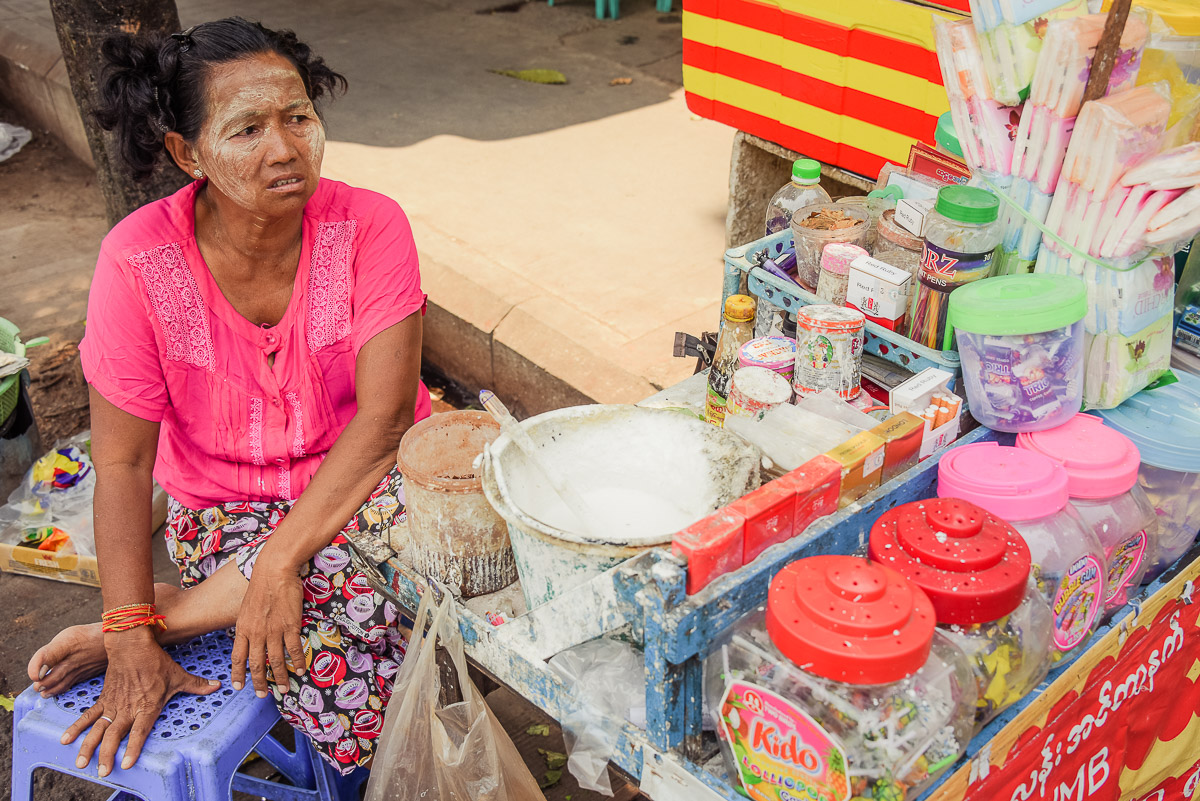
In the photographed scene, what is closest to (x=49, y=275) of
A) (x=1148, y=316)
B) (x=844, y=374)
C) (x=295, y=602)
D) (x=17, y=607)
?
(x=17, y=607)

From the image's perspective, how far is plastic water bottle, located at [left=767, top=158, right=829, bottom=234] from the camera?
6.77 feet

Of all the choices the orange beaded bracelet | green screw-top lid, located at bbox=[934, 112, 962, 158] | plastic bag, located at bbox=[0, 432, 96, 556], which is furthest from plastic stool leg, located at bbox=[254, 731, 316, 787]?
green screw-top lid, located at bbox=[934, 112, 962, 158]

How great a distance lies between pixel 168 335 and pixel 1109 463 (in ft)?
5.56

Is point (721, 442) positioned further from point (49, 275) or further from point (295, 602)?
point (49, 275)

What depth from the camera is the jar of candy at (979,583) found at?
117cm

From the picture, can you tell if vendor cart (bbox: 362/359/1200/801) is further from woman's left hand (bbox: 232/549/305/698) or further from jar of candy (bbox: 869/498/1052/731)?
woman's left hand (bbox: 232/549/305/698)

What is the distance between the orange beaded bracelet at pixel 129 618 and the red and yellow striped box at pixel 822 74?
8.03 ft

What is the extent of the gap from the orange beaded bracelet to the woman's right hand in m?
0.01

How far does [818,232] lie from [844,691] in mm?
930

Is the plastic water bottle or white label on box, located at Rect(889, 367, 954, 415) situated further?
the plastic water bottle

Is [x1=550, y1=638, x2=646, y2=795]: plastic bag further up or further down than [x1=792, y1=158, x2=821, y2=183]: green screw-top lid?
further down

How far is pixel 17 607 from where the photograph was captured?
9.73 ft

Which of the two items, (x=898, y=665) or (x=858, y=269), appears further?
(x=858, y=269)

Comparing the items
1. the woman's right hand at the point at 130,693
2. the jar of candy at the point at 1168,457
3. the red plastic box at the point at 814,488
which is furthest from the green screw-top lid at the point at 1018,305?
the woman's right hand at the point at 130,693
